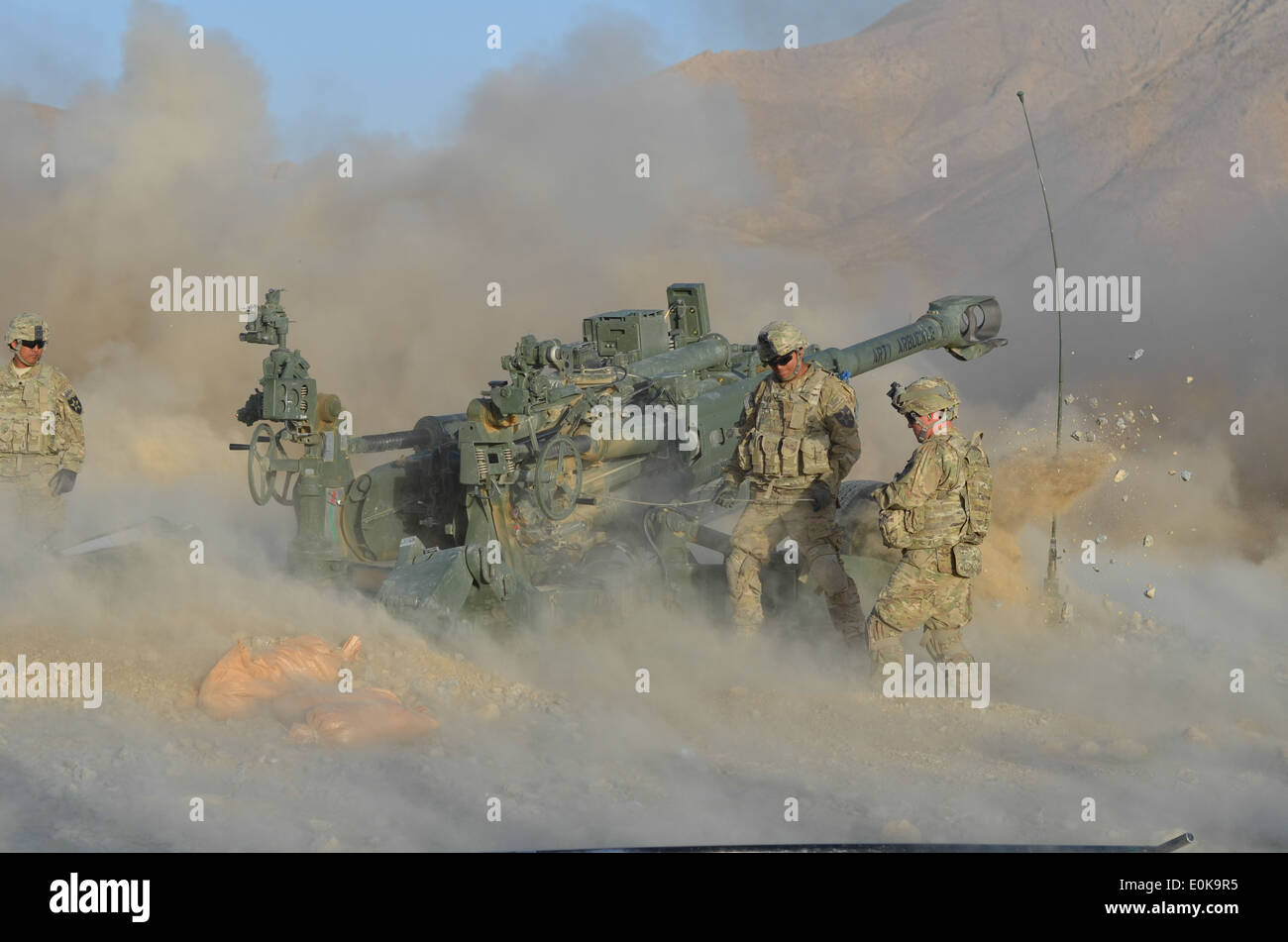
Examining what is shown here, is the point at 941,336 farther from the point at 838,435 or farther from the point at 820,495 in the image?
the point at 820,495

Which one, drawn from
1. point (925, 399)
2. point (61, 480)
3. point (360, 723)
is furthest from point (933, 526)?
point (61, 480)

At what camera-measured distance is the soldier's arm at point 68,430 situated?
873 centimetres

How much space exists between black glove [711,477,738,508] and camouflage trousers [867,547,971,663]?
173 centimetres

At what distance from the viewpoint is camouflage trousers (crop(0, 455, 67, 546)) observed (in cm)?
858

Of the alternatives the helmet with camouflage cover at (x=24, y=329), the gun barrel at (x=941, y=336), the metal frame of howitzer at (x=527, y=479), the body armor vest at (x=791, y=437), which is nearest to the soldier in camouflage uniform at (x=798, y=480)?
the body armor vest at (x=791, y=437)

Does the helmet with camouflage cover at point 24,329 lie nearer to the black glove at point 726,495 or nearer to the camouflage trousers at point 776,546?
the black glove at point 726,495

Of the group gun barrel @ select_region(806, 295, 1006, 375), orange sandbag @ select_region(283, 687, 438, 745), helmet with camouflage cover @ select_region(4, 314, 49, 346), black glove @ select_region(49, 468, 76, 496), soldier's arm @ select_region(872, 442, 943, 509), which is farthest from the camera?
gun barrel @ select_region(806, 295, 1006, 375)

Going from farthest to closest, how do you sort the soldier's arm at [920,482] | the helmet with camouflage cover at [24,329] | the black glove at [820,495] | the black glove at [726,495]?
1. the black glove at [726,495]
2. the helmet with camouflage cover at [24,329]
3. the black glove at [820,495]
4. the soldier's arm at [920,482]

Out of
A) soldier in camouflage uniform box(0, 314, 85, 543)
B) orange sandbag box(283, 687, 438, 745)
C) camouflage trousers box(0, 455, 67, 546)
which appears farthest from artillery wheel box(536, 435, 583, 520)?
camouflage trousers box(0, 455, 67, 546)

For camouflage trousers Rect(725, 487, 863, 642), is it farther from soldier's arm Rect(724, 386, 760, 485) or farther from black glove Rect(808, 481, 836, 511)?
soldier's arm Rect(724, 386, 760, 485)

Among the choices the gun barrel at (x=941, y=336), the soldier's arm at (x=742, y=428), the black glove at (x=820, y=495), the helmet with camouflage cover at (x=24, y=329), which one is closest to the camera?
the black glove at (x=820, y=495)

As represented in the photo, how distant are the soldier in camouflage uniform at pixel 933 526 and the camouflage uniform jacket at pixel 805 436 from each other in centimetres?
71

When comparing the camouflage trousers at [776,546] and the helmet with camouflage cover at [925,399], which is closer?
the helmet with camouflage cover at [925,399]

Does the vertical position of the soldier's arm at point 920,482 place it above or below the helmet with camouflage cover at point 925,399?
below
